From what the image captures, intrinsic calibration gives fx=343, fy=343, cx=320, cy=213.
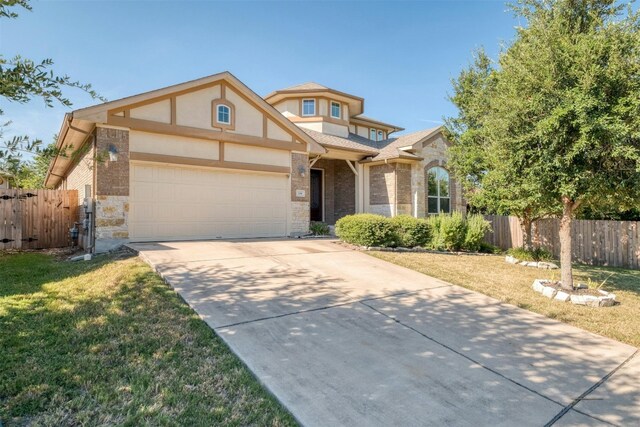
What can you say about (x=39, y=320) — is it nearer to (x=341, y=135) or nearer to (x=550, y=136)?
(x=550, y=136)

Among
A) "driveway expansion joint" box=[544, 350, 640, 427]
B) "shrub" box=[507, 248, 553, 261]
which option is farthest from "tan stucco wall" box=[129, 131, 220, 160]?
"driveway expansion joint" box=[544, 350, 640, 427]

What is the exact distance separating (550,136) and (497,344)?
4127mm

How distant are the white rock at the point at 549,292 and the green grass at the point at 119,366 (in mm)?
5813

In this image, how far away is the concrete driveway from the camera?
9.13ft

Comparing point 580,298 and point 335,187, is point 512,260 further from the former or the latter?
point 335,187

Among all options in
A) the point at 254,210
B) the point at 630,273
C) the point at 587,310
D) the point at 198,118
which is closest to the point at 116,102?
the point at 198,118

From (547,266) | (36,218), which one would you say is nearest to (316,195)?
(547,266)

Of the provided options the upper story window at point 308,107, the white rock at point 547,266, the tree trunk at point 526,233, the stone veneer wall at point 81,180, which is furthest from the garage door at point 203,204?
the tree trunk at point 526,233

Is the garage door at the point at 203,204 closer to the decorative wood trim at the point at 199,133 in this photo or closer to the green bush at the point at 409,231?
the decorative wood trim at the point at 199,133

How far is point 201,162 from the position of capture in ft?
34.6

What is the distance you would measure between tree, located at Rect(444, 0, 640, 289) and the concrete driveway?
2692 mm

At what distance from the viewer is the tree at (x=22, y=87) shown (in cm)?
206

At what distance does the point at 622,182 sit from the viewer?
6.04 meters

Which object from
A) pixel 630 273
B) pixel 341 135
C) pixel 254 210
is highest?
pixel 341 135
